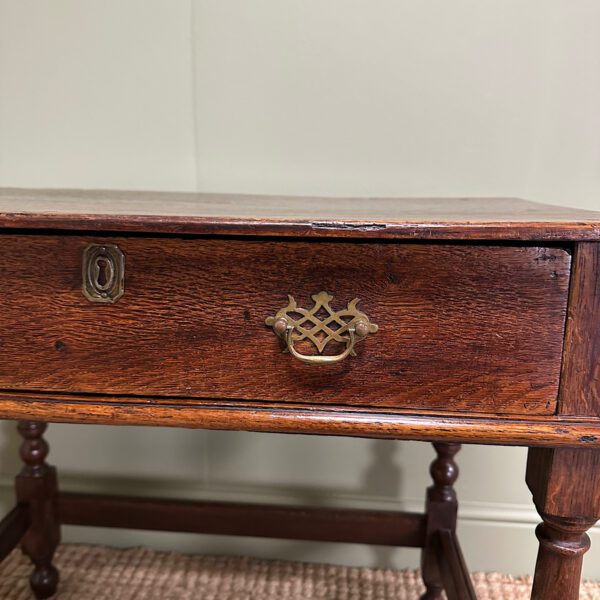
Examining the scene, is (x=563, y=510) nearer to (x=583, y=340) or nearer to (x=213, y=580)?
(x=583, y=340)

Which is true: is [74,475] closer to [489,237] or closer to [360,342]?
[360,342]

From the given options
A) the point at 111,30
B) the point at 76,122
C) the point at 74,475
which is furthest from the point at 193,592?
the point at 111,30

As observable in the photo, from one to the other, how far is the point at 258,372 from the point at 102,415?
0.14 metres

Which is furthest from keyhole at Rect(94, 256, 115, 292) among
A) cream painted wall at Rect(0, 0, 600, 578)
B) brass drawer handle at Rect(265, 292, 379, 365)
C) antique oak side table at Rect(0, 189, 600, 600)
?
cream painted wall at Rect(0, 0, 600, 578)

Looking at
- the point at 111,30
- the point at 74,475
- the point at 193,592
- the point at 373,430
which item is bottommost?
the point at 193,592

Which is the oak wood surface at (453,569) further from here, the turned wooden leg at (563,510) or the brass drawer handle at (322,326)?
the brass drawer handle at (322,326)

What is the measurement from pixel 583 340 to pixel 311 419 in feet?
0.75

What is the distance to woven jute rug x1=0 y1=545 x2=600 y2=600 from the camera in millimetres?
1012

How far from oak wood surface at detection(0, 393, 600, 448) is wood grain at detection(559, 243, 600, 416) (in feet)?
0.06

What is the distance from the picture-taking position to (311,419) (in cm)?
53

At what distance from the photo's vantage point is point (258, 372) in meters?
0.53

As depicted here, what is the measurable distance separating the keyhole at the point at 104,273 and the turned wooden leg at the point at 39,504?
506mm

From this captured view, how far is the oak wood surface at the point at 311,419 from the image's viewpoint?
52 cm

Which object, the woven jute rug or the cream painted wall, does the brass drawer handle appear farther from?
the woven jute rug
